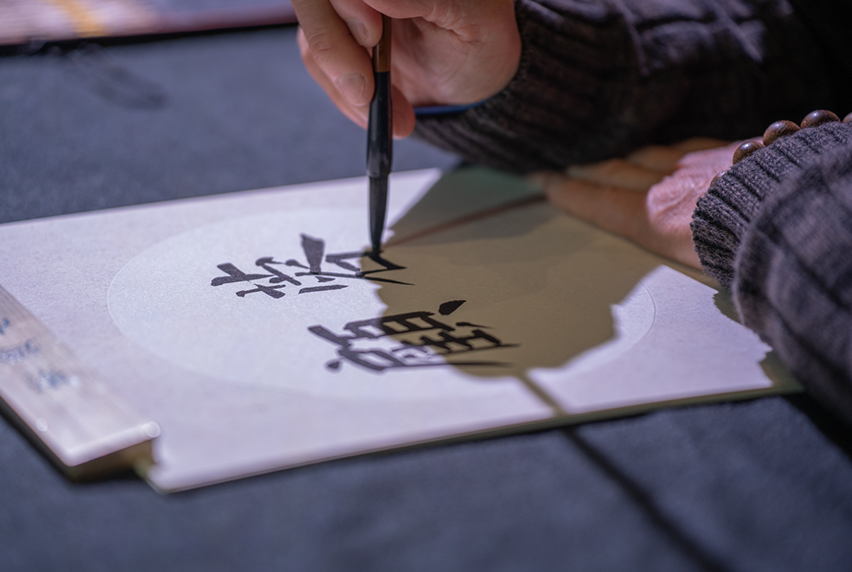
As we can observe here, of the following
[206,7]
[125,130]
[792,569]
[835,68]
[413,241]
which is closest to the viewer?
[792,569]

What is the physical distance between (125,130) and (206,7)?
1.61 ft

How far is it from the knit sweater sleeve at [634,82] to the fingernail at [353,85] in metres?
0.12

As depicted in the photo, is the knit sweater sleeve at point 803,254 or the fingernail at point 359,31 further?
the fingernail at point 359,31

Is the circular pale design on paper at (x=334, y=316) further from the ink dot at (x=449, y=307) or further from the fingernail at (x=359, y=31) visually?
the fingernail at (x=359, y=31)

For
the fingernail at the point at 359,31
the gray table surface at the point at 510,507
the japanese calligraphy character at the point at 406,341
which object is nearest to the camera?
the gray table surface at the point at 510,507

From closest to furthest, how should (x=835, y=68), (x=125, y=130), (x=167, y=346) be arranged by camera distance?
(x=167, y=346), (x=835, y=68), (x=125, y=130)

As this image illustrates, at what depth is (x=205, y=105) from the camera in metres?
0.84

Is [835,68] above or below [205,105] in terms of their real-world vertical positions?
above

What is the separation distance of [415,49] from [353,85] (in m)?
0.10

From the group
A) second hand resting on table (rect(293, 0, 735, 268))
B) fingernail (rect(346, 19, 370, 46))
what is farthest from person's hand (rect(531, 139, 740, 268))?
fingernail (rect(346, 19, 370, 46))

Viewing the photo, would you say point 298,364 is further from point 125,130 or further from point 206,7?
point 206,7

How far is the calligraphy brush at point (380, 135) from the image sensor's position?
18.9 inches

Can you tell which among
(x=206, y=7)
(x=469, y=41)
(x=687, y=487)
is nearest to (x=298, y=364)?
(x=687, y=487)

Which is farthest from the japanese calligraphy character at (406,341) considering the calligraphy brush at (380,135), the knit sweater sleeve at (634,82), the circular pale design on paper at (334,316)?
the knit sweater sleeve at (634,82)
